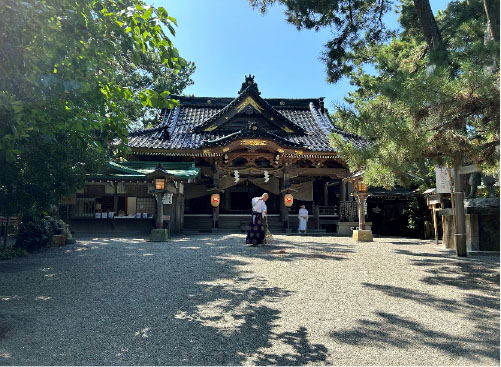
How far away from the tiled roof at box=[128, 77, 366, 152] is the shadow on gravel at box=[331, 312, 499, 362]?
8.31 metres

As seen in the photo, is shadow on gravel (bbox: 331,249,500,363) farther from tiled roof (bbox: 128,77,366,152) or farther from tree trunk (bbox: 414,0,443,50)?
tiled roof (bbox: 128,77,366,152)

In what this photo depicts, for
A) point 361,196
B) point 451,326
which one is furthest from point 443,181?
point 451,326

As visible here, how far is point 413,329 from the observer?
333 cm

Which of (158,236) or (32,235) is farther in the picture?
(158,236)

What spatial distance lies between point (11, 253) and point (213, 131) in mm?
10630

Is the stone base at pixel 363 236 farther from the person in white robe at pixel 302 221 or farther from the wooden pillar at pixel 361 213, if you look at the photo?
the person in white robe at pixel 302 221

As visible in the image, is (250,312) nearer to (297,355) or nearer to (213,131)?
(297,355)

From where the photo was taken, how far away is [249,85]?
17344 mm

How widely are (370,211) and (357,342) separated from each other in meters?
16.3

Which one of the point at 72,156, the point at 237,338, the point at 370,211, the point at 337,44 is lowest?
the point at 237,338

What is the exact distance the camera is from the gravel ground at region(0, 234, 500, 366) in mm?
2863

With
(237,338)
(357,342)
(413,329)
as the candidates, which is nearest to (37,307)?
(237,338)

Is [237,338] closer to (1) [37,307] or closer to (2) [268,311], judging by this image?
(2) [268,311]

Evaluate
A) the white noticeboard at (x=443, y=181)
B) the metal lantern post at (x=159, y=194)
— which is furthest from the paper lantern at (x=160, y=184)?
the white noticeboard at (x=443, y=181)
